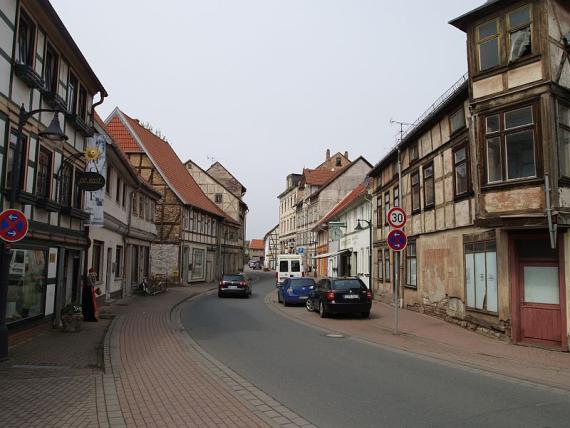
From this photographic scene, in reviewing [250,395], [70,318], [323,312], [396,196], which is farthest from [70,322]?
[396,196]

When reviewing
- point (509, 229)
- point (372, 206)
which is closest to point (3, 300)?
point (509, 229)

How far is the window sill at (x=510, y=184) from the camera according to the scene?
1170cm

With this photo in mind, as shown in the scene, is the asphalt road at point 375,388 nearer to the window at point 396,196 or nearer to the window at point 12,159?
the window at point 12,159

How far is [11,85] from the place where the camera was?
10.6 metres

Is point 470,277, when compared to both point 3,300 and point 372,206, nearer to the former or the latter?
point 3,300

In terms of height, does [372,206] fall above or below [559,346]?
above

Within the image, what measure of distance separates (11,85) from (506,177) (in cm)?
1148

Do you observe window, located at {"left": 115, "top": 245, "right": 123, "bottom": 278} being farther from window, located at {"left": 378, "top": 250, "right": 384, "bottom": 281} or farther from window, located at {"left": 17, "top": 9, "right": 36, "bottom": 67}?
window, located at {"left": 17, "top": 9, "right": 36, "bottom": 67}

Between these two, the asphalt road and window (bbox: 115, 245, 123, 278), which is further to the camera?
window (bbox: 115, 245, 123, 278)

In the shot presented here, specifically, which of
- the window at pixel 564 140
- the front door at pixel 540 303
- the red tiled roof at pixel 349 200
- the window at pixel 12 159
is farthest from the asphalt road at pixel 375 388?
the red tiled roof at pixel 349 200

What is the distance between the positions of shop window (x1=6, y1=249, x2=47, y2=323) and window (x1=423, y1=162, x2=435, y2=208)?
1269 cm

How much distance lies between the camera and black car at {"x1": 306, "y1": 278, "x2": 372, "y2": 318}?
18.2 metres

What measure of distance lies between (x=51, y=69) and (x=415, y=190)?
1376 centimetres

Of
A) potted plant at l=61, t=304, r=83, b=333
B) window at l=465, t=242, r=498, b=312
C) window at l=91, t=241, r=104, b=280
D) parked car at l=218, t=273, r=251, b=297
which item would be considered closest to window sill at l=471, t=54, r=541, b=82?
window at l=465, t=242, r=498, b=312
